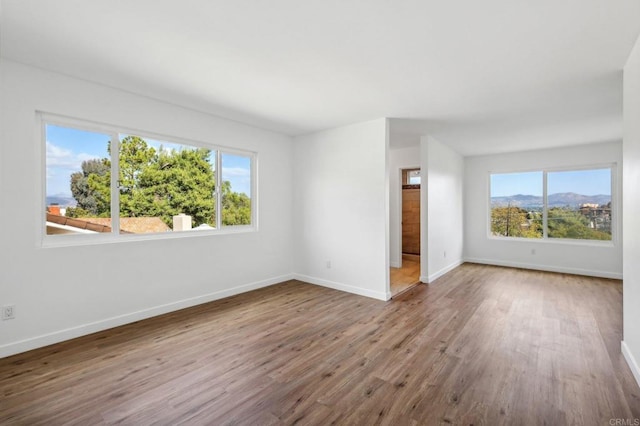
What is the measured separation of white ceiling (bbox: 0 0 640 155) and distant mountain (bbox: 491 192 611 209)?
2.57 meters

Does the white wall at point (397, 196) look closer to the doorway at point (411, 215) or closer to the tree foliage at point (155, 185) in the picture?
the doorway at point (411, 215)

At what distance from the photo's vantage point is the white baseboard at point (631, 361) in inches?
82.0

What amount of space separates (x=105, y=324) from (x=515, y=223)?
7.38 m

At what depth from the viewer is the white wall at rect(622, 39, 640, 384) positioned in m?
2.09

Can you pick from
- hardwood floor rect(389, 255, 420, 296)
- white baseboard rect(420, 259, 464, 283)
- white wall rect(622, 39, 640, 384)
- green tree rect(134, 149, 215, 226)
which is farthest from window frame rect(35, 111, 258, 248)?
white wall rect(622, 39, 640, 384)

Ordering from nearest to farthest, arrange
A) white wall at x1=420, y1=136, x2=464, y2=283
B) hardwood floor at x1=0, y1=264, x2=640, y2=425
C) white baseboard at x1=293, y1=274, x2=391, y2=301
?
1. hardwood floor at x1=0, y1=264, x2=640, y2=425
2. white baseboard at x1=293, y1=274, x2=391, y2=301
3. white wall at x1=420, y1=136, x2=464, y2=283

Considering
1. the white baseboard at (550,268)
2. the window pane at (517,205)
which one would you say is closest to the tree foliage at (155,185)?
the white baseboard at (550,268)

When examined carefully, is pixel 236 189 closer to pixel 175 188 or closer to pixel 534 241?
pixel 175 188

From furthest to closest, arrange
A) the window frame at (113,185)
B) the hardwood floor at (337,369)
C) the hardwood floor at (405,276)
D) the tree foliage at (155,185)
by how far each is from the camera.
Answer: the hardwood floor at (405,276) → the tree foliage at (155,185) → the window frame at (113,185) → the hardwood floor at (337,369)

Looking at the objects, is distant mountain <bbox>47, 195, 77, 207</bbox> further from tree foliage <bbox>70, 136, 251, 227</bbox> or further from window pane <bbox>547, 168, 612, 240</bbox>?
window pane <bbox>547, 168, 612, 240</bbox>

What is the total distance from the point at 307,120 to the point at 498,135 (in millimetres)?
3245

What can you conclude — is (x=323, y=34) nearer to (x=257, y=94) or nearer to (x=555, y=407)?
(x=257, y=94)

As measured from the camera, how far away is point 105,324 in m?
2.90

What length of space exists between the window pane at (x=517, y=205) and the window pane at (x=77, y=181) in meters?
7.15
